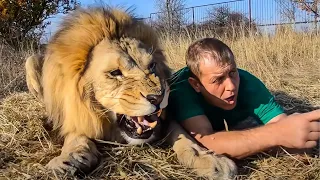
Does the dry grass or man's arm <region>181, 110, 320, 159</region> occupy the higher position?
man's arm <region>181, 110, 320, 159</region>

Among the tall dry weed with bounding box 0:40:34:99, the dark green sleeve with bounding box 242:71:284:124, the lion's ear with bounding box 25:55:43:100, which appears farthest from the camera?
the tall dry weed with bounding box 0:40:34:99

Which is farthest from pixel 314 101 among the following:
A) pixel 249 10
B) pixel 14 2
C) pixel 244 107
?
pixel 249 10

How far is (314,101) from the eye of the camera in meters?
3.86

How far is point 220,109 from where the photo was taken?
259cm

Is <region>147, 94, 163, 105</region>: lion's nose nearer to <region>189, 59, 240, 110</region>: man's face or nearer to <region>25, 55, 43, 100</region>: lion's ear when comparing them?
<region>189, 59, 240, 110</region>: man's face

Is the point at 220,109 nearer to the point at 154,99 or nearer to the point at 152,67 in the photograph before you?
the point at 152,67

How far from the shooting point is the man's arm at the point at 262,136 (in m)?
2.00

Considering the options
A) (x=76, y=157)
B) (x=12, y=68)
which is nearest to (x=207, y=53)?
(x=76, y=157)

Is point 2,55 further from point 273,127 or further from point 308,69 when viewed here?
point 273,127

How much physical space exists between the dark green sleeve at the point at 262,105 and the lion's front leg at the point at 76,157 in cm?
98

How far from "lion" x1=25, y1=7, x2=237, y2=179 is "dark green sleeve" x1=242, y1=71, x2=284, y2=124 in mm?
511

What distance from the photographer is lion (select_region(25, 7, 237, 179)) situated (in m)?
2.01

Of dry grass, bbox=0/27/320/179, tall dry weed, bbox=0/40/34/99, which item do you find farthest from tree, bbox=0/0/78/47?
dry grass, bbox=0/27/320/179

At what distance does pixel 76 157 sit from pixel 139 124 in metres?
0.35
